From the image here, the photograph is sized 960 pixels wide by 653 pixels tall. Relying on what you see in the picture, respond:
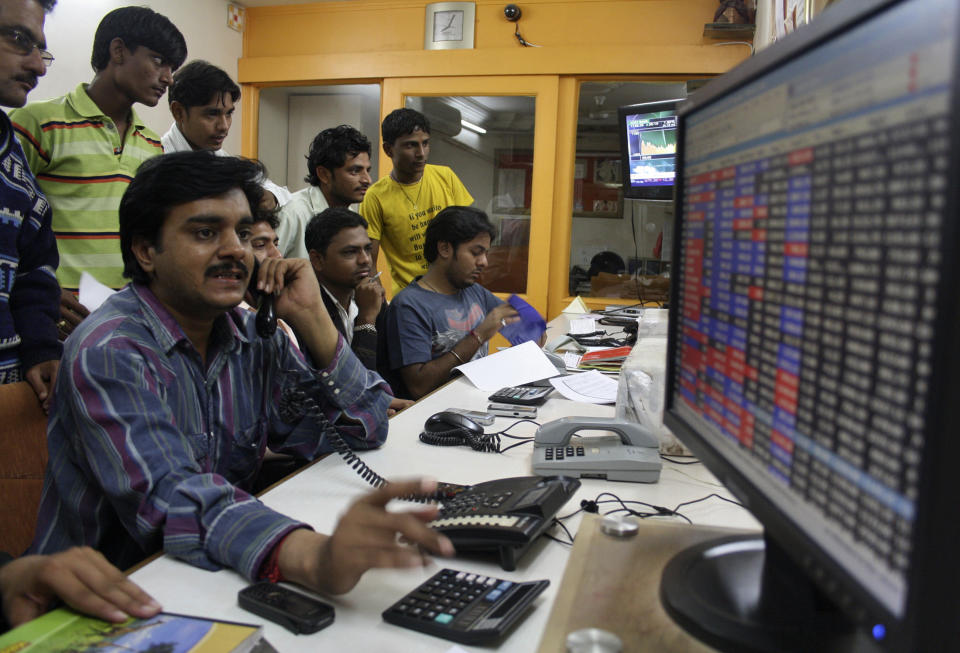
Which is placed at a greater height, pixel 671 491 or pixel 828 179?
pixel 828 179

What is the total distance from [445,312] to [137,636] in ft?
6.15

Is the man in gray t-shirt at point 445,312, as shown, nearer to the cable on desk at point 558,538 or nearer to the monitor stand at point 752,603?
the cable on desk at point 558,538

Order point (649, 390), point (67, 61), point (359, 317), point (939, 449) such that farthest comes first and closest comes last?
point (67, 61), point (359, 317), point (649, 390), point (939, 449)

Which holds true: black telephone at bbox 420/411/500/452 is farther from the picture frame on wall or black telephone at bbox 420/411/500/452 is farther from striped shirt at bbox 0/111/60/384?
the picture frame on wall

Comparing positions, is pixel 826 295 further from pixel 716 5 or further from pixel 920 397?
pixel 716 5

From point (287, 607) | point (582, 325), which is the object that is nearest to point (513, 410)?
point (287, 607)

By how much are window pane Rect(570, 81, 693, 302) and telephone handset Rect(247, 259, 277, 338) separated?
3.54m

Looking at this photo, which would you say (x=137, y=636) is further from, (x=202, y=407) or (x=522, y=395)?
(x=522, y=395)

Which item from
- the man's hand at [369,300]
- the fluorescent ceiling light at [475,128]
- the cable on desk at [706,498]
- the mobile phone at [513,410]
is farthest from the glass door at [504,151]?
the cable on desk at [706,498]

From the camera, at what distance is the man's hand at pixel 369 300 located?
2.81 metres

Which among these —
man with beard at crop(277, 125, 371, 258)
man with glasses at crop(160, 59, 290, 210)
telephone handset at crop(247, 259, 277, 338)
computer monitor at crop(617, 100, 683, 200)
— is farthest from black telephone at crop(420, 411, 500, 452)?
computer monitor at crop(617, 100, 683, 200)

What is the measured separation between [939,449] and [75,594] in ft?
2.43

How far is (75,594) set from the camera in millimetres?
693

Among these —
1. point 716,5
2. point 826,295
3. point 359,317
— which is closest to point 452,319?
point 359,317
